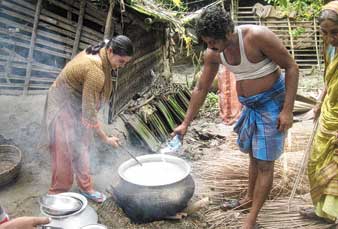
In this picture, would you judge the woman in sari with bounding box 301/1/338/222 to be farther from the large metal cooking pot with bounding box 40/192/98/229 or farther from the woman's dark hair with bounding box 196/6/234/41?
the large metal cooking pot with bounding box 40/192/98/229

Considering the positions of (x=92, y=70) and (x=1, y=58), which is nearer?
(x=92, y=70)

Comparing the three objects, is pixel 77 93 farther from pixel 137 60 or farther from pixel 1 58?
pixel 1 58

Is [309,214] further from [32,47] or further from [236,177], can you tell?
[32,47]

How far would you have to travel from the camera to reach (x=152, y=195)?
150 inches

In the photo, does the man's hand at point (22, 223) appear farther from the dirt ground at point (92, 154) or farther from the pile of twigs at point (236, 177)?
the pile of twigs at point (236, 177)

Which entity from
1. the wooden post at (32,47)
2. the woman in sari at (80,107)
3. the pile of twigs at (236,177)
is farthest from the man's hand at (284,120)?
the wooden post at (32,47)

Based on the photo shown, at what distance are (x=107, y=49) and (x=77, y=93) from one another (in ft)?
1.98

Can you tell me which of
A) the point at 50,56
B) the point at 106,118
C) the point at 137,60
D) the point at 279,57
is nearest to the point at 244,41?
the point at 279,57

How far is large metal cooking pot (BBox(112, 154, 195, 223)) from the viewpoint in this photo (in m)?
3.80

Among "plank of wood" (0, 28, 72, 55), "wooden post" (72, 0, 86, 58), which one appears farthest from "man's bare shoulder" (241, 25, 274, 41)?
"plank of wood" (0, 28, 72, 55)

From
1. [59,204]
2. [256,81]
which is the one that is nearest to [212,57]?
[256,81]

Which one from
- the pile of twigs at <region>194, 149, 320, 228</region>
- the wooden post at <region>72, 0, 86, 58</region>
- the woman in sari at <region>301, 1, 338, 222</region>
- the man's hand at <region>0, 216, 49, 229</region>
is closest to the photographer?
the man's hand at <region>0, 216, 49, 229</region>

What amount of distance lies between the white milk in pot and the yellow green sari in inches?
50.9

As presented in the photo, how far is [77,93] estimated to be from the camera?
14.1ft
